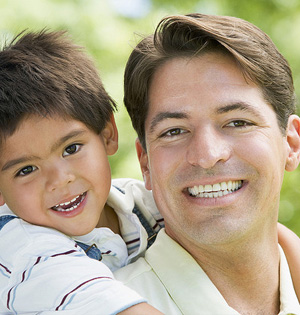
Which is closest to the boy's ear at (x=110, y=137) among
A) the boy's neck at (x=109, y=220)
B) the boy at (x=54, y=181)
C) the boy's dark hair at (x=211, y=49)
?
the boy at (x=54, y=181)

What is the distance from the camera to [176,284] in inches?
77.1

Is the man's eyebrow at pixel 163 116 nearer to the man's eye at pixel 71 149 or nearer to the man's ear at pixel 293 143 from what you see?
the man's eye at pixel 71 149

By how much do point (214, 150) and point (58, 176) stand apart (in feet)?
1.77

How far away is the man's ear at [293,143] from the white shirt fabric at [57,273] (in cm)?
60

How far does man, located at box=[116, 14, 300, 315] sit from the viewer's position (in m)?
1.96

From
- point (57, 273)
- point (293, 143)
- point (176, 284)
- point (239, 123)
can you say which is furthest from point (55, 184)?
point (293, 143)

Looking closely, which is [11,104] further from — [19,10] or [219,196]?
[19,10]

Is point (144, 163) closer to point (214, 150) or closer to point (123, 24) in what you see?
point (214, 150)

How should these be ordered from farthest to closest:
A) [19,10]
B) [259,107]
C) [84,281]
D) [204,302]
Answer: [19,10] < [259,107] < [204,302] < [84,281]

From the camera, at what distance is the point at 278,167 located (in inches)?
81.1

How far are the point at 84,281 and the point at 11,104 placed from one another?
682mm

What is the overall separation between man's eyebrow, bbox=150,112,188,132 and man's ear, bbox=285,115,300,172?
0.50 meters

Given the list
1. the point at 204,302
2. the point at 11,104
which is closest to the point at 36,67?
the point at 11,104

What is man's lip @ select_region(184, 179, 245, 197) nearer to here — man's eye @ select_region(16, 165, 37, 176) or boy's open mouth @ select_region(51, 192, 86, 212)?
boy's open mouth @ select_region(51, 192, 86, 212)
